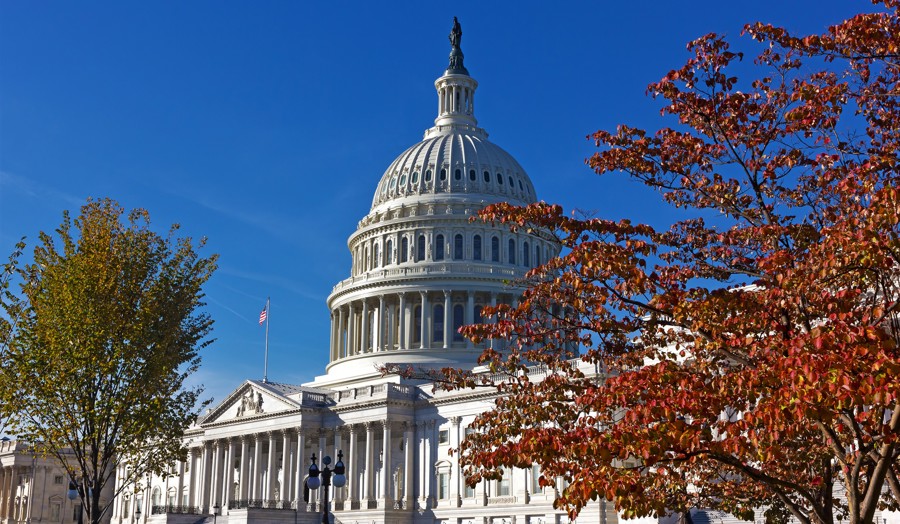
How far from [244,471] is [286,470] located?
623cm

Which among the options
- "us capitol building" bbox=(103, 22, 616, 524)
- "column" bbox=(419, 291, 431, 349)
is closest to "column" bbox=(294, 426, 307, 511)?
"us capitol building" bbox=(103, 22, 616, 524)

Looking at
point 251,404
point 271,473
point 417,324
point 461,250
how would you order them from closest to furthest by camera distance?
point 271,473, point 251,404, point 417,324, point 461,250

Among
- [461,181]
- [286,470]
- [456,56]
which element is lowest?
[286,470]

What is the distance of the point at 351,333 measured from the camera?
115m

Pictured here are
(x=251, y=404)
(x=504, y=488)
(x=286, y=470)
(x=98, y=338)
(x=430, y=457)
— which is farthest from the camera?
(x=251, y=404)

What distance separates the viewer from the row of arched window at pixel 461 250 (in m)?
113

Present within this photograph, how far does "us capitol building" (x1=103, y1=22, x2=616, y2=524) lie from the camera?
3462 inches

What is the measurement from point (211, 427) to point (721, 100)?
90.1 metres

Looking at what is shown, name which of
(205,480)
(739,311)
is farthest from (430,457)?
(739,311)

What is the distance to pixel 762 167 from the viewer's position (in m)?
23.1

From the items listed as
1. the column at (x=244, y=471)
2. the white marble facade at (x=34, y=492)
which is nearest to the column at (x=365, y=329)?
the column at (x=244, y=471)

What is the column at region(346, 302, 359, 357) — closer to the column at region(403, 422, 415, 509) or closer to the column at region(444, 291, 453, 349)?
the column at region(444, 291, 453, 349)

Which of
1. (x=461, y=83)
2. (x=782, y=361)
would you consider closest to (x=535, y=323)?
(x=782, y=361)

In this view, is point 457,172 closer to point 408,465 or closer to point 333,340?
point 333,340
